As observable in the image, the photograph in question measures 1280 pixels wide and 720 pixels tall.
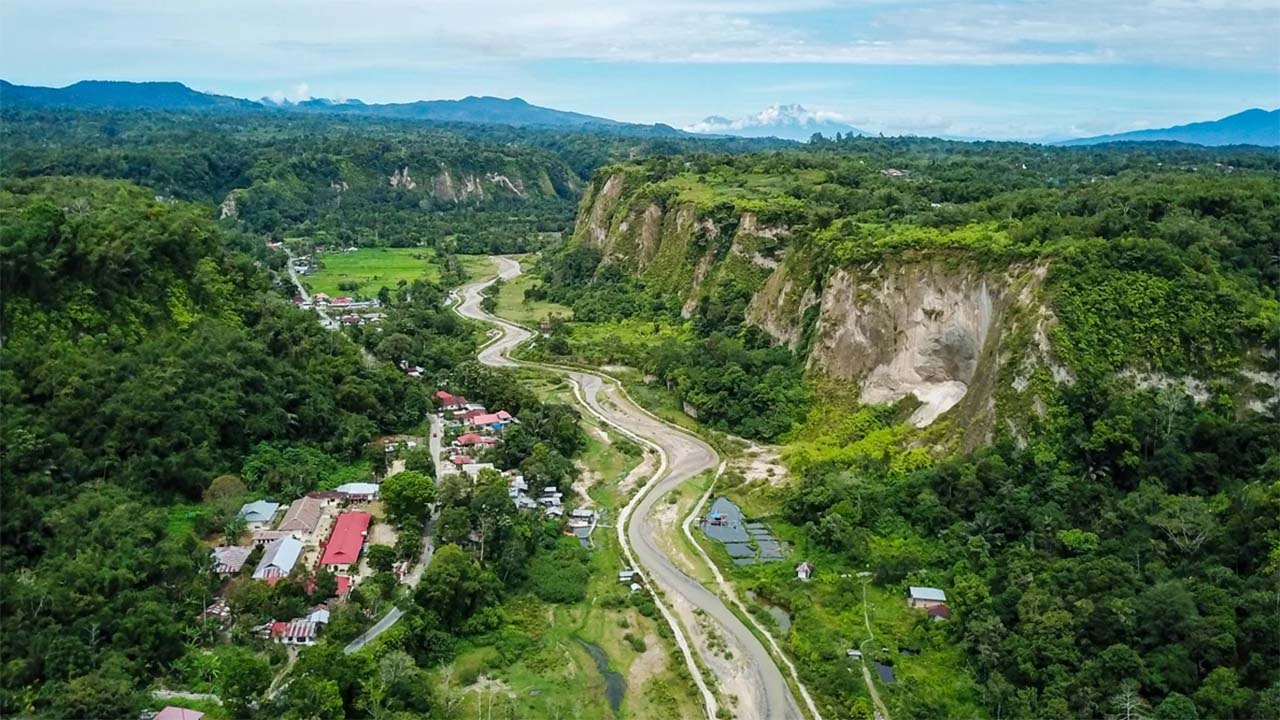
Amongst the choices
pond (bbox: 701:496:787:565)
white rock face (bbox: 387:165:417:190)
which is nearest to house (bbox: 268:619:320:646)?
pond (bbox: 701:496:787:565)

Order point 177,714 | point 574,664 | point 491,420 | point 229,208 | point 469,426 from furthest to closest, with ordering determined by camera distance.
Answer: point 229,208, point 491,420, point 469,426, point 574,664, point 177,714

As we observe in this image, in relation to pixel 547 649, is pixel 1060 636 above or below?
above

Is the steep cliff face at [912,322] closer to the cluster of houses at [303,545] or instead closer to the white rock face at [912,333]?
the white rock face at [912,333]

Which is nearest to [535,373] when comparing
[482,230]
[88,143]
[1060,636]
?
[1060,636]

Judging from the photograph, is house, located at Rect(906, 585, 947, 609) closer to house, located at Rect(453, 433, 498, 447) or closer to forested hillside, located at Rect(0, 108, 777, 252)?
house, located at Rect(453, 433, 498, 447)

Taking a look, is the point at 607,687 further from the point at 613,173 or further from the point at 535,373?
the point at 613,173

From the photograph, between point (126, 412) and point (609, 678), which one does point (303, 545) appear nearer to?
point (126, 412)

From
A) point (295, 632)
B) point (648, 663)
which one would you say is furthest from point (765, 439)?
point (295, 632)
